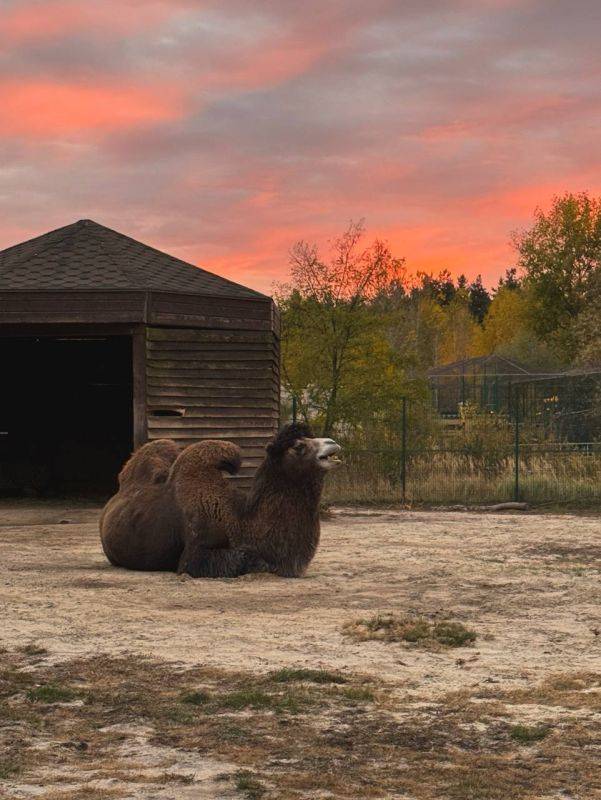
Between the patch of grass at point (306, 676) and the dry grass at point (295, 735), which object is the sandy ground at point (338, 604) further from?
the dry grass at point (295, 735)

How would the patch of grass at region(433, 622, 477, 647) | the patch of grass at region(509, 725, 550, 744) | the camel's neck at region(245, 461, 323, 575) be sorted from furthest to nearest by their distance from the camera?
the camel's neck at region(245, 461, 323, 575)
the patch of grass at region(433, 622, 477, 647)
the patch of grass at region(509, 725, 550, 744)

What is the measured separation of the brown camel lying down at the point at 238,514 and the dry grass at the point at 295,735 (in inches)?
169

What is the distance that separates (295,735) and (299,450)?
596 centimetres

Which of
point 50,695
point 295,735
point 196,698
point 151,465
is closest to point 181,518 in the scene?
point 151,465

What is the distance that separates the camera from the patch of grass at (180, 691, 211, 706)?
21.4 ft

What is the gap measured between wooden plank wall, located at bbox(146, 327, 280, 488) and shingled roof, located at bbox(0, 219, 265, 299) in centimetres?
82

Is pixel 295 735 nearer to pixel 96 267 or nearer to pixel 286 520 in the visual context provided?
pixel 286 520

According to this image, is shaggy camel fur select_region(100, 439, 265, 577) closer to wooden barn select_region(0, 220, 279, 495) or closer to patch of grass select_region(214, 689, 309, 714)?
patch of grass select_region(214, 689, 309, 714)

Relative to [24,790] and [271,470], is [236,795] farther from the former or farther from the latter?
[271,470]

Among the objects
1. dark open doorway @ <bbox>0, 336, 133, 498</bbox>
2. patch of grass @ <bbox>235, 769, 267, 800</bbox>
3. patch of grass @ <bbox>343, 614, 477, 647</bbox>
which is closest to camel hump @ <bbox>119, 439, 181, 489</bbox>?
patch of grass @ <bbox>343, 614, 477, 647</bbox>

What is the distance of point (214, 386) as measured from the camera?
20.6 meters

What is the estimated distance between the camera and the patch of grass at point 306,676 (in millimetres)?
7074

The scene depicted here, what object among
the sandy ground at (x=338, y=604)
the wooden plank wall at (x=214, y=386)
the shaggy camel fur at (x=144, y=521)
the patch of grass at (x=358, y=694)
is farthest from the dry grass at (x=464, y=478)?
the patch of grass at (x=358, y=694)

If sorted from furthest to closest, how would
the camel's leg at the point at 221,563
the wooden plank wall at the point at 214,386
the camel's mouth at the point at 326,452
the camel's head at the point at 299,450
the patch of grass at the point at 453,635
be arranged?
the wooden plank wall at the point at 214,386
the camel's leg at the point at 221,563
the camel's head at the point at 299,450
the camel's mouth at the point at 326,452
the patch of grass at the point at 453,635
